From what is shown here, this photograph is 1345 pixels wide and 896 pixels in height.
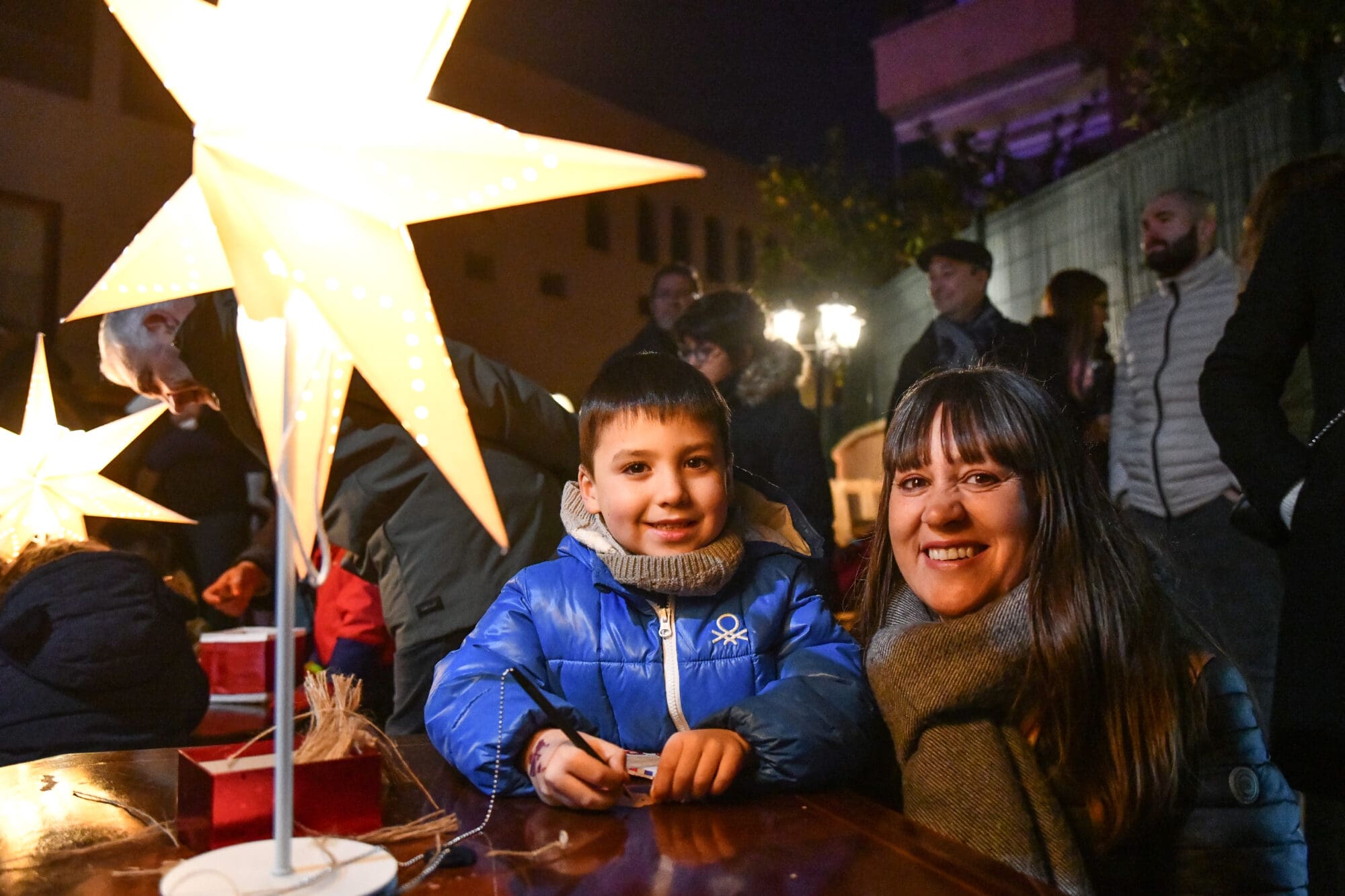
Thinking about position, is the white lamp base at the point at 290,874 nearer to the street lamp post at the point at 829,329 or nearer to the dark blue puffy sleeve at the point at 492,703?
the dark blue puffy sleeve at the point at 492,703

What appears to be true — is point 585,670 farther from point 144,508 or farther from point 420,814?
point 144,508

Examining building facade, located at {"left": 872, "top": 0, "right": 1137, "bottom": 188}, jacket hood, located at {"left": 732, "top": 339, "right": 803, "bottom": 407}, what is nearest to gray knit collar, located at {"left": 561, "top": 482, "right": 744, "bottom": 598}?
jacket hood, located at {"left": 732, "top": 339, "right": 803, "bottom": 407}

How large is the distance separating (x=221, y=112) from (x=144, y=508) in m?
1.54

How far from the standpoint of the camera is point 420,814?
1357mm

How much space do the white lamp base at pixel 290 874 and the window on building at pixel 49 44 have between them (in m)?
13.1

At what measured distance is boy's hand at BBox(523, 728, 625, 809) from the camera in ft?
4.47

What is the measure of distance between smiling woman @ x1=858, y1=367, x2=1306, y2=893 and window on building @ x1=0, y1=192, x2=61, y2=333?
Answer: 12.3 m

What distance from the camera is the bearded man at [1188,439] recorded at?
12.0ft

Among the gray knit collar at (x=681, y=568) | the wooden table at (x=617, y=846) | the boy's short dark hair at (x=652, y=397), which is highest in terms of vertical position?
the boy's short dark hair at (x=652, y=397)

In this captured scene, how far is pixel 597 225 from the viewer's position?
23.7 m

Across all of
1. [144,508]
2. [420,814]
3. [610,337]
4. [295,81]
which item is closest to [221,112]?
[295,81]

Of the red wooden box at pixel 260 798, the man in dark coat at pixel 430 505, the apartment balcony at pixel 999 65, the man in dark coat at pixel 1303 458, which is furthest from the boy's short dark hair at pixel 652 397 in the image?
the apartment balcony at pixel 999 65

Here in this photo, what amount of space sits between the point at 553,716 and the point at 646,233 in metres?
24.3

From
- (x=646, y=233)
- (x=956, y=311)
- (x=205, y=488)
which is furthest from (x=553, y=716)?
(x=646, y=233)
